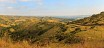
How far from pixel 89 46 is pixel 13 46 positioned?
2948mm

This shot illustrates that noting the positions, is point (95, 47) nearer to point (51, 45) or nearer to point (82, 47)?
point (82, 47)

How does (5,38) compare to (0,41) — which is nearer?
(0,41)

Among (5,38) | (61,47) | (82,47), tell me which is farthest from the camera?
(5,38)

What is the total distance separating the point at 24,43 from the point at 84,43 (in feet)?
7.89

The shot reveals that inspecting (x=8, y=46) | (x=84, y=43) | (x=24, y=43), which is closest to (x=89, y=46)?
(x=84, y=43)

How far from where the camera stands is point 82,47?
7.99m

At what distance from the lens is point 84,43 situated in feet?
27.3

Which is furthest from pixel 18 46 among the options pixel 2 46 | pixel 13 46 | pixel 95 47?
pixel 95 47

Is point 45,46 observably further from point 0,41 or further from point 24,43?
point 0,41

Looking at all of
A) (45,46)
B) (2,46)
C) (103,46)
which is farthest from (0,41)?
(103,46)

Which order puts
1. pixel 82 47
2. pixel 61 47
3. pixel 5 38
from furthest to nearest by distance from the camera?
pixel 5 38 < pixel 61 47 < pixel 82 47

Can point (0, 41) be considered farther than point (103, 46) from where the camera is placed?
Yes

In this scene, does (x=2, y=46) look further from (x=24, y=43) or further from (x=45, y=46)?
(x=45, y=46)

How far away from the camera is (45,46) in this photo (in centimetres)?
860
